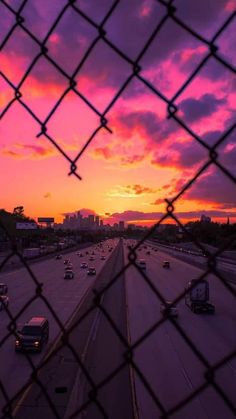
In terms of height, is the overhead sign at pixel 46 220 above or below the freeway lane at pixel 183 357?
above

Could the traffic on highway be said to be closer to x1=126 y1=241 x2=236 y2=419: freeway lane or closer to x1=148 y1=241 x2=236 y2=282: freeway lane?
x1=126 y1=241 x2=236 y2=419: freeway lane

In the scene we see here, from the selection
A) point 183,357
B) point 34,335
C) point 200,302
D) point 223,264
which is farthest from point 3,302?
point 223,264

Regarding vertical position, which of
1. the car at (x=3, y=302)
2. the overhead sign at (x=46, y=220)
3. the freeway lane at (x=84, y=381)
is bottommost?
the freeway lane at (x=84, y=381)

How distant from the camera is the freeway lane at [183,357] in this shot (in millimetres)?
14016

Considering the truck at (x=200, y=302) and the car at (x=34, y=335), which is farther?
the truck at (x=200, y=302)

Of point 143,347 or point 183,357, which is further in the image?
point 143,347

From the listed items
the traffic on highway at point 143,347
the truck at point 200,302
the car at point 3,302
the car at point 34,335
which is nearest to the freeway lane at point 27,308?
the traffic on highway at point 143,347

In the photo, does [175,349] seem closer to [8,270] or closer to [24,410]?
[24,410]

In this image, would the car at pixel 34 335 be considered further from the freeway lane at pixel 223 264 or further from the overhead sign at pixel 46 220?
the overhead sign at pixel 46 220

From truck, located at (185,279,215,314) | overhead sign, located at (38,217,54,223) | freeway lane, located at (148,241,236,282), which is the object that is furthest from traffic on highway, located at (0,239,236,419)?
overhead sign, located at (38,217,54,223)

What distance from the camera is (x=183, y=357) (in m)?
20.0

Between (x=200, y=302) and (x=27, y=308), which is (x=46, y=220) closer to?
(x=200, y=302)

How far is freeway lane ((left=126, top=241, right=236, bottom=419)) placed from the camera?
14.0 metres

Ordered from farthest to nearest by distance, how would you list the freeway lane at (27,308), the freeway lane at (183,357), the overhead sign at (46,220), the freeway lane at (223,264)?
the overhead sign at (46,220)
the freeway lane at (223,264)
the freeway lane at (27,308)
the freeway lane at (183,357)
